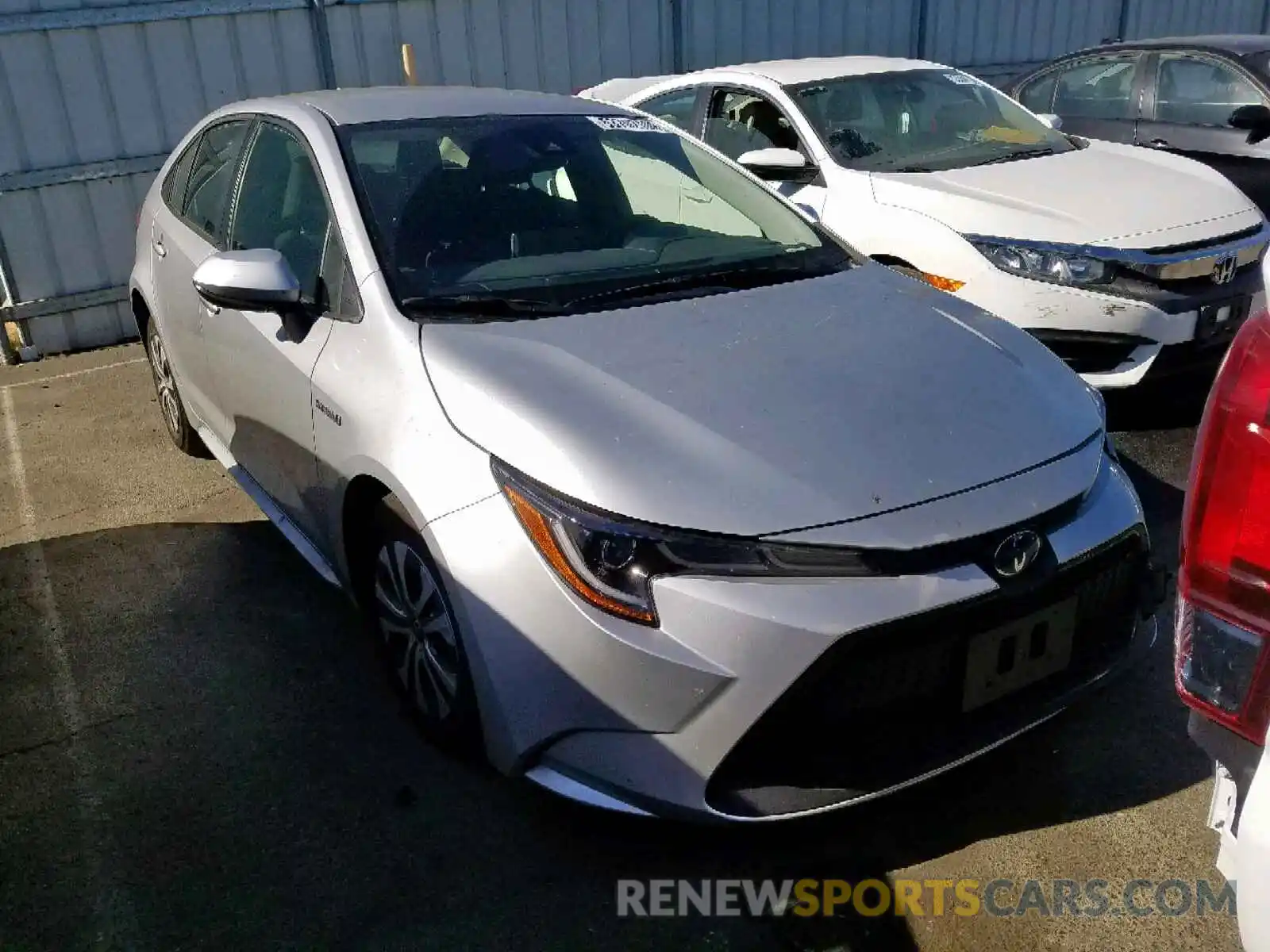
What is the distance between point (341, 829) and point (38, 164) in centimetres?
555

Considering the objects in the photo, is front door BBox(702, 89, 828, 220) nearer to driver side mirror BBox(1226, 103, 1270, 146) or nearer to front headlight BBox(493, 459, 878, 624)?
driver side mirror BBox(1226, 103, 1270, 146)

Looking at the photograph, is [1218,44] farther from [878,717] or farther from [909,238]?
[878,717]

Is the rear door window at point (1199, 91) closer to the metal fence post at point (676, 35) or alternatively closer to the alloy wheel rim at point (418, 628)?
the metal fence post at point (676, 35)

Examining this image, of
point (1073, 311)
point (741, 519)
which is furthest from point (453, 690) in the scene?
point (1073, 311)

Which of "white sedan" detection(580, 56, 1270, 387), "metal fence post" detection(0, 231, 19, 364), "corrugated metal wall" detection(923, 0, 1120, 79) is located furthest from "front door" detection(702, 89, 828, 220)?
"corrugated metal wall" detection(923, 0, 1120, 79)

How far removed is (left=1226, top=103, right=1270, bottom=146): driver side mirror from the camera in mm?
6215

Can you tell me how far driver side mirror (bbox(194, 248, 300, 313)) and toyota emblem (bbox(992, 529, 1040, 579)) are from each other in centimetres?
190

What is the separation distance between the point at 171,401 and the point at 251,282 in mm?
2051

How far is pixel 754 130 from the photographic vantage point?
5.63m

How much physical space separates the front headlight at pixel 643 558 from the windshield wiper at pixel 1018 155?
369 centimetres

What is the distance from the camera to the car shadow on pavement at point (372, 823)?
228 cm

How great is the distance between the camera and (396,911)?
2316 mm

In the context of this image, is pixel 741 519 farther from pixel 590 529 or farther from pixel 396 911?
pixel 396 911

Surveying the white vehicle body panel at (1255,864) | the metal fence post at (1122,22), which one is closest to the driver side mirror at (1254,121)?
the white vehicle body panel at (1255,864)
